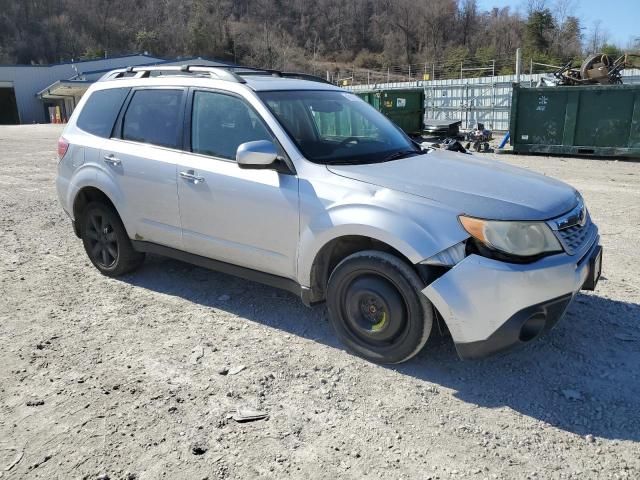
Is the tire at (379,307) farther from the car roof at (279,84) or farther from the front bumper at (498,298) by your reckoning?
the car roof at (279,84)

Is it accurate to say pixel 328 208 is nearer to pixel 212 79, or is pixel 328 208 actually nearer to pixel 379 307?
pixel 379 307

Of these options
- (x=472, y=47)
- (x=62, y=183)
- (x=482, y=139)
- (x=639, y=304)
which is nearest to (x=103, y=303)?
(x=62, y=183)

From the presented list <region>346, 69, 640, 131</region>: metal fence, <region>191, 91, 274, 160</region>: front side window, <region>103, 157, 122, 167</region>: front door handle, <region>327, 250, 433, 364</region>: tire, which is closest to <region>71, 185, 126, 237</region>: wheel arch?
<region>103, 157, 122, 167</region>: front door handle

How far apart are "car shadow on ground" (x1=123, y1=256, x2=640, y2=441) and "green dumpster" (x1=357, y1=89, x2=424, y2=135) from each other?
15.2 metres

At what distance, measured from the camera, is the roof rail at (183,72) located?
4.23m

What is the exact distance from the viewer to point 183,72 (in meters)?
4.58

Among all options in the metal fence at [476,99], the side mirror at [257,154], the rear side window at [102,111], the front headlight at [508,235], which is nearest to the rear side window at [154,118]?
the rear side window at [102,111]

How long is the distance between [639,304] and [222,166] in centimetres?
348

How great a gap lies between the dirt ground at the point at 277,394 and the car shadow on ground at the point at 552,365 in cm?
1

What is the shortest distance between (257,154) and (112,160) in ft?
5.92

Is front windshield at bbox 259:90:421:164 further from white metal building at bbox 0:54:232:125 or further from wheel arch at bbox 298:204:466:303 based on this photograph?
white metal building at bbox 0:54:232:125

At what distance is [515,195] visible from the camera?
10.9 ft

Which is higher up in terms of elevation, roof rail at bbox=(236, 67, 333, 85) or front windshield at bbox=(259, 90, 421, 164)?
roof rail at bbox=(236, 67, 333, 85)

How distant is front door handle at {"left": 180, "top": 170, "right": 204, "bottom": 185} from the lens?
415cm
